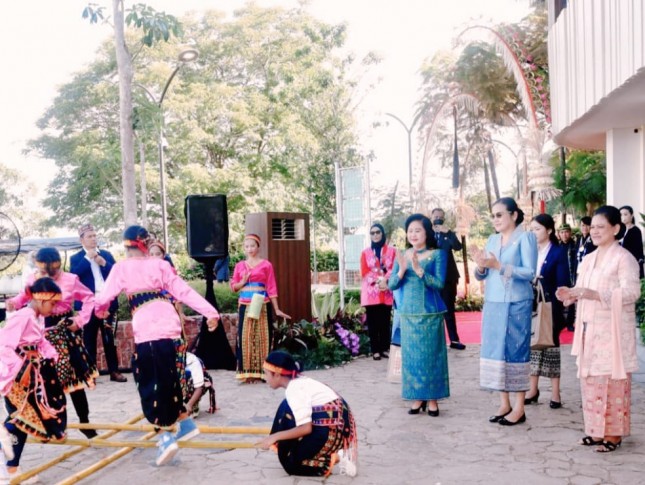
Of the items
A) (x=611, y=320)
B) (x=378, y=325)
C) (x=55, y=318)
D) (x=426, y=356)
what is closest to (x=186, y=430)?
(x=55, y=318)

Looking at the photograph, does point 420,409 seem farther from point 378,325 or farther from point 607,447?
point 378,325

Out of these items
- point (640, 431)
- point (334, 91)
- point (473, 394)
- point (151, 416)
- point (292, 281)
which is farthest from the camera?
point (334, 91)

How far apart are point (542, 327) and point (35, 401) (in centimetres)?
375

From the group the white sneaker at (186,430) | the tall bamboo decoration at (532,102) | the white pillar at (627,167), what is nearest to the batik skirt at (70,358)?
the white sneaker at (186,430)

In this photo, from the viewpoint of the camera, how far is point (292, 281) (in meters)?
9.22

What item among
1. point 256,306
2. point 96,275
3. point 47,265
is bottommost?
point 256,306

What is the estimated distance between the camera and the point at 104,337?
7375 millimetres

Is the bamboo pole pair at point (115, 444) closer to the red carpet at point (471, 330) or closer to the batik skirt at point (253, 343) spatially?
the batik skirt at point (253, 343)

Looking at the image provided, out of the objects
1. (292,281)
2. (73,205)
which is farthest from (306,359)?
(73,205)

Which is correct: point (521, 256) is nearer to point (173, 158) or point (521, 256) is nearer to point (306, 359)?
point (306, 359)

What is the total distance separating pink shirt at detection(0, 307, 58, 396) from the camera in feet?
13.1

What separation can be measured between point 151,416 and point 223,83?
21.8 m

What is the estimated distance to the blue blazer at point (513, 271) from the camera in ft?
16.5

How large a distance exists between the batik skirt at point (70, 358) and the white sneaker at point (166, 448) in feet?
3.47
